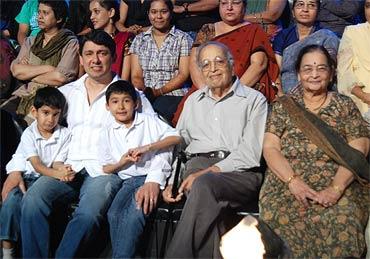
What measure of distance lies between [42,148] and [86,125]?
0.31 meters

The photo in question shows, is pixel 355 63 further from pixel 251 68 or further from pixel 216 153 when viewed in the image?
pixel 216 153

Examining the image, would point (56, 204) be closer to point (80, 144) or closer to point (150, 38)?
point (80, 144)

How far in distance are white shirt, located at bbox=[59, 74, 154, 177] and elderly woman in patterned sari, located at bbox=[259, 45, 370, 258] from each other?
0.92 meters

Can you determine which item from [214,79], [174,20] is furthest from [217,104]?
[174,20]

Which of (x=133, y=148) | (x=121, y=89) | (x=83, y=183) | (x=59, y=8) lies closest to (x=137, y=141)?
(x=133, y=148)

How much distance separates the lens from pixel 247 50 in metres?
4.84

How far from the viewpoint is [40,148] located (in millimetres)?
4418

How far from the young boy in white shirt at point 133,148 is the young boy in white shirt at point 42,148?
0.31 m

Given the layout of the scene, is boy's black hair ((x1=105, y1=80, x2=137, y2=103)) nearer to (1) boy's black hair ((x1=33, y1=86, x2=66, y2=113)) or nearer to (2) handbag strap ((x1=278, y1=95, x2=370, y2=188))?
(1) boy's black hair ((x1=33, y1=86, x2=66, y2=113))

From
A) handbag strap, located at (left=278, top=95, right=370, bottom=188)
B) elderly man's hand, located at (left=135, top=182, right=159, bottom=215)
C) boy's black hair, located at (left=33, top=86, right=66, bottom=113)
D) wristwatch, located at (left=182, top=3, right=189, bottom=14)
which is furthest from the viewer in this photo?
wristwatch, located at (left=182, top=3, right=189, bottom=14)

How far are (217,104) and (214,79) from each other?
155mm

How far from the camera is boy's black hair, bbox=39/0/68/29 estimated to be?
534 cm

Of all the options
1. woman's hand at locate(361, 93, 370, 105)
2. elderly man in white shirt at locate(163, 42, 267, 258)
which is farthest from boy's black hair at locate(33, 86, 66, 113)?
woman's hand at locate(361, 93, 370, 105)

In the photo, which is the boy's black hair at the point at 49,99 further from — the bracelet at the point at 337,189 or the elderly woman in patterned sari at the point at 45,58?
the bracelet at the point at 337,189
